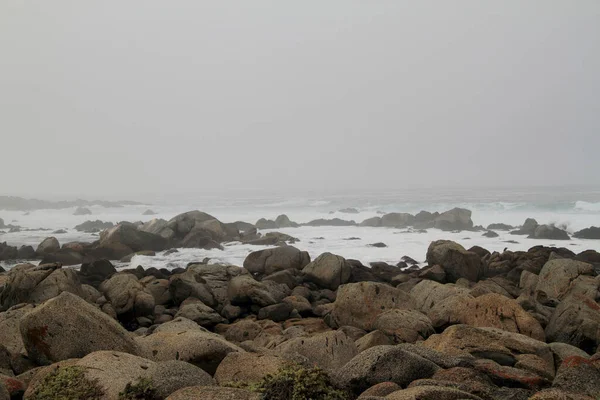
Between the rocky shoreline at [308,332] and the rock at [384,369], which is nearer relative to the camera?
the rocky shoreline at [308,332]

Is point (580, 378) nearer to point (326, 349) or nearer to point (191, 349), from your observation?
point (326, 349)

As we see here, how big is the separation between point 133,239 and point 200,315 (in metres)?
17.2

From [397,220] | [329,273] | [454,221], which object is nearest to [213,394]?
[329,273]

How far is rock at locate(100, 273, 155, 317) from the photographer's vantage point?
13.3 meters

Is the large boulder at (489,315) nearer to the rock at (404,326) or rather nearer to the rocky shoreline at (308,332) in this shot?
the rocky shoreline at (308,332)

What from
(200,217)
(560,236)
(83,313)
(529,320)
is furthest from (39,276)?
(560,236)

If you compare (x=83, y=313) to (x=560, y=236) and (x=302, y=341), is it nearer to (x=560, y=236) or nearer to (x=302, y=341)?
(x=302, y=341)

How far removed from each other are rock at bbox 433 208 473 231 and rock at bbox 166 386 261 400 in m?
36.1

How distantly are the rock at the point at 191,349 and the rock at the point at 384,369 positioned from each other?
234cm

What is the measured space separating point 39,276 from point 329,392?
11431mm

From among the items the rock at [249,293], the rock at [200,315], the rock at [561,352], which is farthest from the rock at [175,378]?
the rock at [249,293]

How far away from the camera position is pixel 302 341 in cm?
823

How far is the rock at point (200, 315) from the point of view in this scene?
12.5 m

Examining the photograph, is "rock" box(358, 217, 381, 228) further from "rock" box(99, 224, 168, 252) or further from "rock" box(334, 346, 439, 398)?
"rock" box(334, 346, 439, 398)
